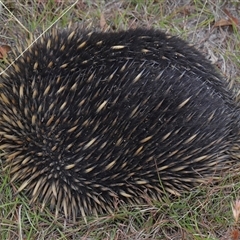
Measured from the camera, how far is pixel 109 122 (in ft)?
8.16

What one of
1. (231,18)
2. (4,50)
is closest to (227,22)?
(231,18)

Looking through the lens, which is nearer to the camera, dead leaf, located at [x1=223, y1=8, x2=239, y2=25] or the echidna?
the echidna

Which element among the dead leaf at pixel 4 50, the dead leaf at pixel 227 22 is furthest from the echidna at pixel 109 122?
the dead leaf at pixel 227 22

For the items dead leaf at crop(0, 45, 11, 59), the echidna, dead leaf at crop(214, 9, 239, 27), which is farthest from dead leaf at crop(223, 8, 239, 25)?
dead leaf at crop(0, 45, 11, 59)

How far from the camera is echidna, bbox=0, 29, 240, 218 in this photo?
2498 millimetres

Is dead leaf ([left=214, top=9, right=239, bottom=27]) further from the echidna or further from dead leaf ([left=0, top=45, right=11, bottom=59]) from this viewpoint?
dead leaf ([left=0, top=45, right=11, bottom=59])

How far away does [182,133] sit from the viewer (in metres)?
2.56

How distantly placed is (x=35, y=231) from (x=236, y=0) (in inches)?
81.7

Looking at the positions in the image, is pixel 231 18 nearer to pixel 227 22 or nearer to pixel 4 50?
pixel 227 22

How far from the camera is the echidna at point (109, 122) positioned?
2.50 meters

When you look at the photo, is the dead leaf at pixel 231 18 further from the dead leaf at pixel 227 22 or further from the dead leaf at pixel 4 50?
the dead leaf at pixel 4 50

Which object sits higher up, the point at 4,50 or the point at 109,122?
the point at 109,122

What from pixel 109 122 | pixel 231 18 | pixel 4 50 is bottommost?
pixel 4 50

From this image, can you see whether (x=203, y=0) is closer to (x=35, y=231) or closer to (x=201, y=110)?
(x=201, y=110)
